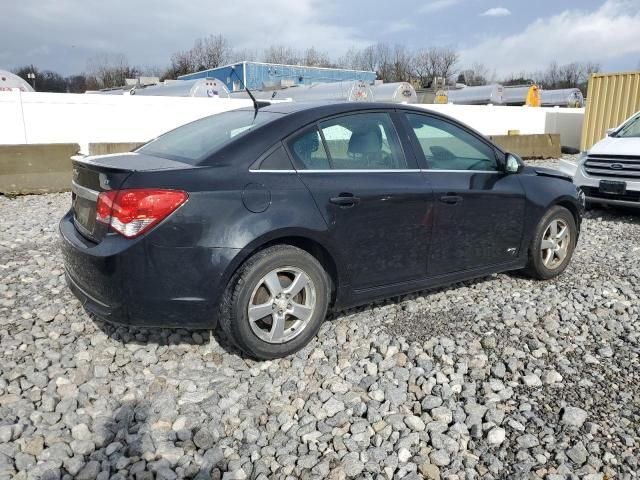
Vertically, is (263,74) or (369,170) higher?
(263,74)

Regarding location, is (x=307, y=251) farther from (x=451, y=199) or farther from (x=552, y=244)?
(x=552, y=244)

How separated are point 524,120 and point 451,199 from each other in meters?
17.6

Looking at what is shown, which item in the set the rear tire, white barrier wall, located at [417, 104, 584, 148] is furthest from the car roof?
white barrier wall, located at [417, 104, 584, 148]

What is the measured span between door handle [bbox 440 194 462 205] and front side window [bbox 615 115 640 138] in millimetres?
5623

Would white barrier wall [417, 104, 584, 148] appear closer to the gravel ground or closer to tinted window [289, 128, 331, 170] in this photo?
the gravel ground

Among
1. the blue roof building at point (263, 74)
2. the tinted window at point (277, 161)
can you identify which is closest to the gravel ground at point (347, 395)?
the tinted window at point (277, 161)

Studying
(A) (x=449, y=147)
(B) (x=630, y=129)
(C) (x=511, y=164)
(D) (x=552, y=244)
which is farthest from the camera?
(B) (x=630, y=129)

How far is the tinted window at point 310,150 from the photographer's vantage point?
3.28 m

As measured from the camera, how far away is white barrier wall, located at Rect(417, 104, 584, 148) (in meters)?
18.3

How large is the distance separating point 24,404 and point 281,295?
1.51 metres

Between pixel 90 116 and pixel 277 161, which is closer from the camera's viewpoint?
pixel 277 161

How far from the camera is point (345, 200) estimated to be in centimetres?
332

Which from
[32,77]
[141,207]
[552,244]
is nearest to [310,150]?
[141,207]

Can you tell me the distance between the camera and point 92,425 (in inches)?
103
